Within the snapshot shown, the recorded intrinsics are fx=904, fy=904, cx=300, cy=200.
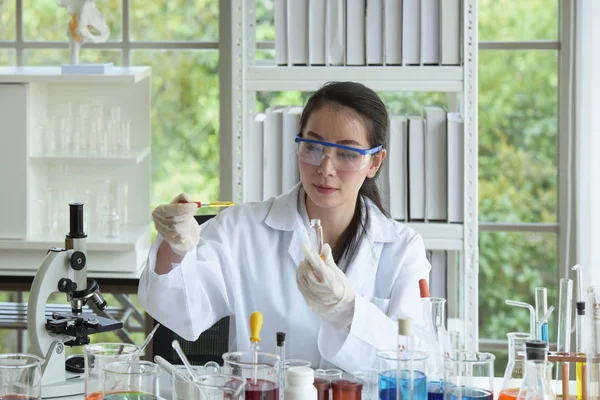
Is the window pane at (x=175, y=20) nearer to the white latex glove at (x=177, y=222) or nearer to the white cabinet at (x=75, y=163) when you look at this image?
the white cabinet at (x=75, y=163)

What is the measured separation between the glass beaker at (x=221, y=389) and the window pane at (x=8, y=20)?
8.10 ft

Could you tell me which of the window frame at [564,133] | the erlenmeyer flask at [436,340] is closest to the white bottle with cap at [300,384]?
the erlenmeyer flask at [436,340]

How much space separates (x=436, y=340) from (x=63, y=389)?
765 mm

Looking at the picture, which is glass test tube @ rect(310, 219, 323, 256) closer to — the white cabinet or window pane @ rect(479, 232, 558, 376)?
the white cabinet

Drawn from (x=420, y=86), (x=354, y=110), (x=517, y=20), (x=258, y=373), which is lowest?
(x=258, y=373)

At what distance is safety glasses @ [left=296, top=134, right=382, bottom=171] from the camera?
214cm

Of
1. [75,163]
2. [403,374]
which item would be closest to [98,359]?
[403,374]

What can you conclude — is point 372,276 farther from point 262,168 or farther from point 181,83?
point 181,83

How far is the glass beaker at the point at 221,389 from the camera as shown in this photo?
137 centimetres

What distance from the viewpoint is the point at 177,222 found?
192cm

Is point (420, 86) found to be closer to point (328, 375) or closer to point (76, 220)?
point (76, 220)

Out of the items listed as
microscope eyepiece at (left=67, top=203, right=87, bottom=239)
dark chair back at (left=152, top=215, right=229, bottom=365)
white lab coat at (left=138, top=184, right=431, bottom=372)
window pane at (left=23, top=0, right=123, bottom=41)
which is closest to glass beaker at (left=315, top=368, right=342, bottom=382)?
white lab coat at (left=138, top=184, right=431, bottom=372)

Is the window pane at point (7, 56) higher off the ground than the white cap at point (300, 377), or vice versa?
the window pane at point (7, 56)

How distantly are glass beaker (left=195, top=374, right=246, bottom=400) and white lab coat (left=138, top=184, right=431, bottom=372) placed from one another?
67cm
